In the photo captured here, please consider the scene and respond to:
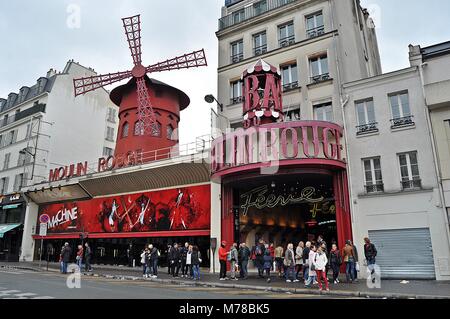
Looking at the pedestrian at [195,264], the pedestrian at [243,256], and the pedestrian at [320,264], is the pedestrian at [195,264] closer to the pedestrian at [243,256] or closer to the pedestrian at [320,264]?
the pedestrian at [243,256]

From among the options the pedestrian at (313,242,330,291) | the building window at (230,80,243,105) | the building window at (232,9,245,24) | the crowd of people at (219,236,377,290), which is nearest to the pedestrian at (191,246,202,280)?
the crowd of people at (219,236,377,290)

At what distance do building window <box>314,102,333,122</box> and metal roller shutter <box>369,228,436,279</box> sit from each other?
520 centimetres

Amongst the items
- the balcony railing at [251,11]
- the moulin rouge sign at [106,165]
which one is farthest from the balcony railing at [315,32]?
the moulin rouge sign at [106,165]

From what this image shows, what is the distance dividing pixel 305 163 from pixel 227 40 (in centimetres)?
980

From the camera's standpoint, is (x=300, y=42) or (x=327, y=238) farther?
(x=327, y=238)

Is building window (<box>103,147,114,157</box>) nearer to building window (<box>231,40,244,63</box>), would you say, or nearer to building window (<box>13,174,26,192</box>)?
building window (<box>13,174,26,192</box>)

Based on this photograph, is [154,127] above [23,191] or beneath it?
above

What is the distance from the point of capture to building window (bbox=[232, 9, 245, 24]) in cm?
2069

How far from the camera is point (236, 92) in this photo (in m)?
19.4

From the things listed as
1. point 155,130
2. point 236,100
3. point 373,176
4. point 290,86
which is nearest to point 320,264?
point 373,176

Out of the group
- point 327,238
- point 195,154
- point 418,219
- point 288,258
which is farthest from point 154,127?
point 418,219

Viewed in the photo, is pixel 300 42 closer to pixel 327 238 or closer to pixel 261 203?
pixel 261 203

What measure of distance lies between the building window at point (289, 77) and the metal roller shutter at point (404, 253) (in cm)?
748

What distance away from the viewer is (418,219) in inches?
533
